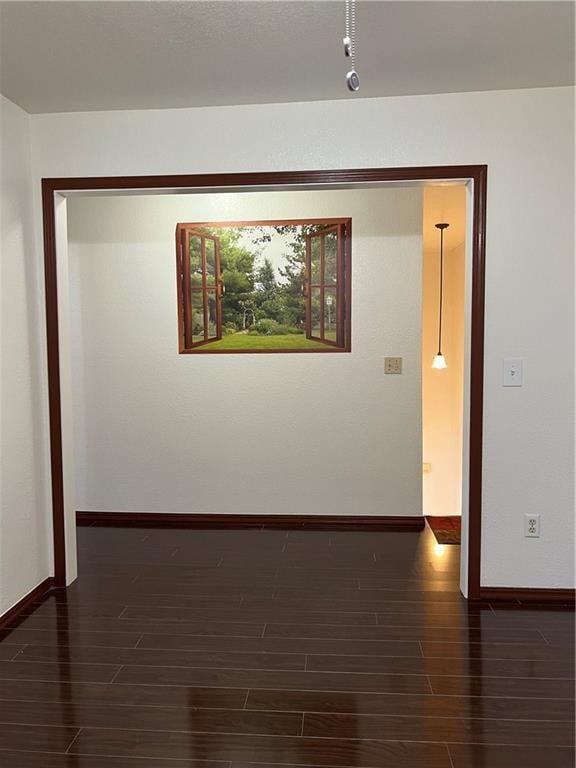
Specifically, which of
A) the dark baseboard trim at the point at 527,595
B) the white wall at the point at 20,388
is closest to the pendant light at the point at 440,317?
the dark baseboard trim at the point at 527,595

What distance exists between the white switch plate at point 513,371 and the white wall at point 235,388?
1.19 meters

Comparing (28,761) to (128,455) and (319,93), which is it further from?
(319,93)

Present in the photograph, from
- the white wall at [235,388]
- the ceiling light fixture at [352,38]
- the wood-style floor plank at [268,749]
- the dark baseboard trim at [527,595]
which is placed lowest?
the wood-style floor plank at [268,749]

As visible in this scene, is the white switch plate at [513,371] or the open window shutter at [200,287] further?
the open window shutter at [200,287]

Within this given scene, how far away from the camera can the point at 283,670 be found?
2473mm

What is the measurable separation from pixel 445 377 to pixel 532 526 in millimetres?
4759

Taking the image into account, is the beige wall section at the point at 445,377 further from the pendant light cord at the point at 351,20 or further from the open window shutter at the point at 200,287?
the pendant light cord at the point at 351,20

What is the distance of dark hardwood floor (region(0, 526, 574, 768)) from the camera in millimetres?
2021

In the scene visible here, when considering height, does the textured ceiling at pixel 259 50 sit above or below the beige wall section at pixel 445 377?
above

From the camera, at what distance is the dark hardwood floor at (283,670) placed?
202 cm

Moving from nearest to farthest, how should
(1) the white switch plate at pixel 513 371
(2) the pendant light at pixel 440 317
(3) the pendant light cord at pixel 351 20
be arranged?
(3) the pendant light cord at pixel 351 20
(1) the white switch plate at pixel 513 371
(2) the pendant light at pixel 440 317

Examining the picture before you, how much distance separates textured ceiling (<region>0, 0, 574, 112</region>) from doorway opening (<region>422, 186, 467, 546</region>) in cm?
344

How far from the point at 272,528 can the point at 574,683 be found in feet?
7.49

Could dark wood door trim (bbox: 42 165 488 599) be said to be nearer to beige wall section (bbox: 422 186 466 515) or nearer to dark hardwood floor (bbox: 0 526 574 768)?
dark hardwood floor (bbox: 0 526 574 768)
